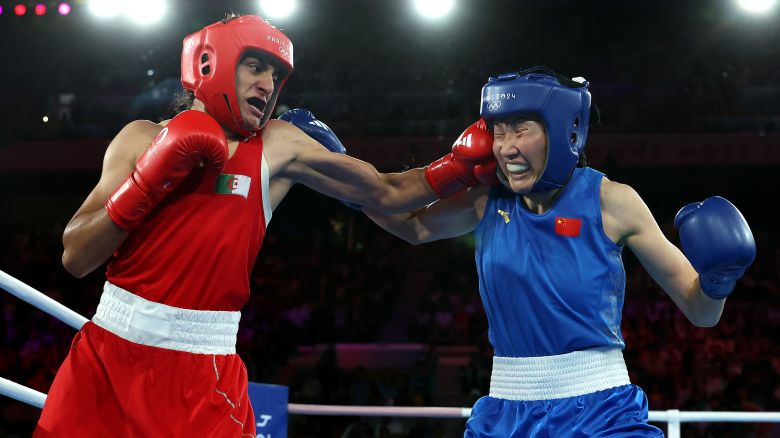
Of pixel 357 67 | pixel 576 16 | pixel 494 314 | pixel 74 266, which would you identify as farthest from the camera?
pixel 576 16

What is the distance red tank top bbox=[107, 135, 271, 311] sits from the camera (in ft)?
6.88

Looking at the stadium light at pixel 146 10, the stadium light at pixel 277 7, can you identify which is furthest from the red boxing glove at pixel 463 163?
the stadium light at pixel 146 10

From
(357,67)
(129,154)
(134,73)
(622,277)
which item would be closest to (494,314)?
(622,277)

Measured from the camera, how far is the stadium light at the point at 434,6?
966cm

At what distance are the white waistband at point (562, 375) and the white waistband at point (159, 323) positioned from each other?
71 centimetres

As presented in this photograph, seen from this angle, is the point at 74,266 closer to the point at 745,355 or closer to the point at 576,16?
the point at 745,355

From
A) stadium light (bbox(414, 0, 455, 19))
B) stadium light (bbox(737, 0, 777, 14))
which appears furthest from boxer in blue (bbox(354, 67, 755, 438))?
stadium light (bbox(737, 0, 777, 14))

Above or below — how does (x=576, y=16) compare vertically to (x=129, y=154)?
above

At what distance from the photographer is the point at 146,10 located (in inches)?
385

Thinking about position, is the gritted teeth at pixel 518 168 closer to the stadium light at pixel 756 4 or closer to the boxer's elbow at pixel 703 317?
the boxer's elbow at pixel 703 317

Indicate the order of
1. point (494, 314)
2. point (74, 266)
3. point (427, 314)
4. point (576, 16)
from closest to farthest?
point (74, 266) → point (494, 314) → point (427, 314) → point (576, 16)

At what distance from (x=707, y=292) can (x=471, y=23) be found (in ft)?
34.4

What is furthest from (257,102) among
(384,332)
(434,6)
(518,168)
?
(384,332)

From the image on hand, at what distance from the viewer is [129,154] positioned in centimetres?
216
